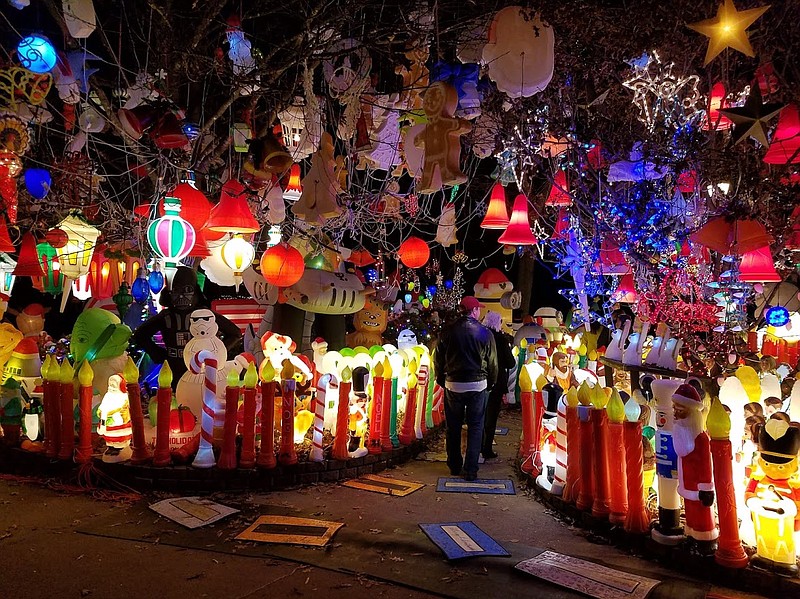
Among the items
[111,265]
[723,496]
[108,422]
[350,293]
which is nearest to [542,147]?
[350,293]

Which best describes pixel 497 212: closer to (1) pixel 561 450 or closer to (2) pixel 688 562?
(1) pixel 561 450

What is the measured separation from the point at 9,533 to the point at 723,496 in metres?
5.29

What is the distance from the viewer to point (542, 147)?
827cm

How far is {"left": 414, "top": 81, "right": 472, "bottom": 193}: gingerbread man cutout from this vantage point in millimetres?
5129

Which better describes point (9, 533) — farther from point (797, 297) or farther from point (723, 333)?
point (797, 297)

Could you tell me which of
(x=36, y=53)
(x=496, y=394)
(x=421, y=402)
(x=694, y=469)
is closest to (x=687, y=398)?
(x=694, y=469)

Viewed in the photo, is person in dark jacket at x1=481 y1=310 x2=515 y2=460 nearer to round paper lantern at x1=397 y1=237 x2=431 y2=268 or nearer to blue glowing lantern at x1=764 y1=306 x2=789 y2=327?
round paper lantern at x1=397 y1=237 x2=431 y2=268

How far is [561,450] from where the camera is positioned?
5.55 m

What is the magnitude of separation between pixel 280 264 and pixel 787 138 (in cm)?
494

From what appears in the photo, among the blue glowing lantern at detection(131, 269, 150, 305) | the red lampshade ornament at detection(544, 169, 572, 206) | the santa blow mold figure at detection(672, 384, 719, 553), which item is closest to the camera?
the santa blow mold figure at detection(672, 384, 719, 553)

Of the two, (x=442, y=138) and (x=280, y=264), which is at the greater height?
(x=442, y=138)

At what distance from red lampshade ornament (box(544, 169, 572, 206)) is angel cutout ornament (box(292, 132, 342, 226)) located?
10.8ft

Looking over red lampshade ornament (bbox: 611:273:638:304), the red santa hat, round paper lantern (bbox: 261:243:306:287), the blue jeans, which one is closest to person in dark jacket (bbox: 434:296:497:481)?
the blue jeans

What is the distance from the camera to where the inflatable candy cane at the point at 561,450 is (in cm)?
549
